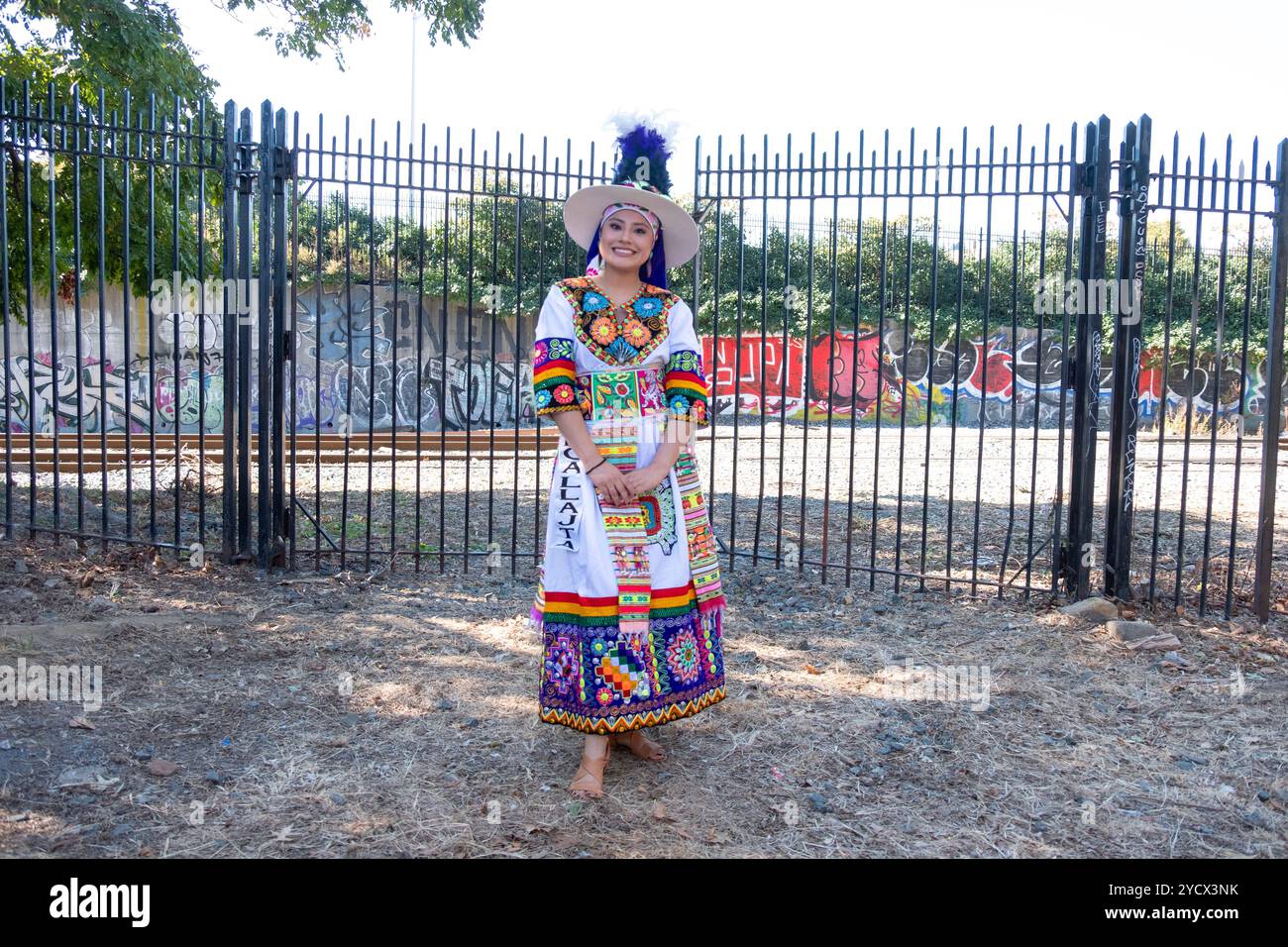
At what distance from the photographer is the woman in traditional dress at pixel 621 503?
132 inches

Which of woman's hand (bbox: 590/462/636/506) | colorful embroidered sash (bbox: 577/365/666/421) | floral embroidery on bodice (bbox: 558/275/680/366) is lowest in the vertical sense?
woman's hand (bbox: 590/462/636/506)

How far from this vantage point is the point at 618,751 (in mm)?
3766

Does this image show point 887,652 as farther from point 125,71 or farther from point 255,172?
point 125,71

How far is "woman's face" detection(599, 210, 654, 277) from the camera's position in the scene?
346cm

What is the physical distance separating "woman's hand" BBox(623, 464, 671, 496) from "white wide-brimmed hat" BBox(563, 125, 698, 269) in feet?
2.81

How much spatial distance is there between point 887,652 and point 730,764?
1734mm

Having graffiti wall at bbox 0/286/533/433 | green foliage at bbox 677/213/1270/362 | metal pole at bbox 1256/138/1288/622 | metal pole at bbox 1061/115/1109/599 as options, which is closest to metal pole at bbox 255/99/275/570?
metal pole at bbox 1061/115/1109/599

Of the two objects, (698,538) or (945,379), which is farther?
(945,379)

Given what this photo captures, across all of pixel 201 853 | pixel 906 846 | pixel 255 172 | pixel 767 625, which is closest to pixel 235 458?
pixel 255 172

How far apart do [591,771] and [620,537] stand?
817mm

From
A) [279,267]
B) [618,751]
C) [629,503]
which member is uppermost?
[279,267]

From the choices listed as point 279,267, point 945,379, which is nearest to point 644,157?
point 279,267

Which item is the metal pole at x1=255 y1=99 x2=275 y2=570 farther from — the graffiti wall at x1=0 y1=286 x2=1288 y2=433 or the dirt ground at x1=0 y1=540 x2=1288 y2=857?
the graffiti wall at x1=0 y1=286 x2=1288 y2=433

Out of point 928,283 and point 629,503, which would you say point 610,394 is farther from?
point 928,283
